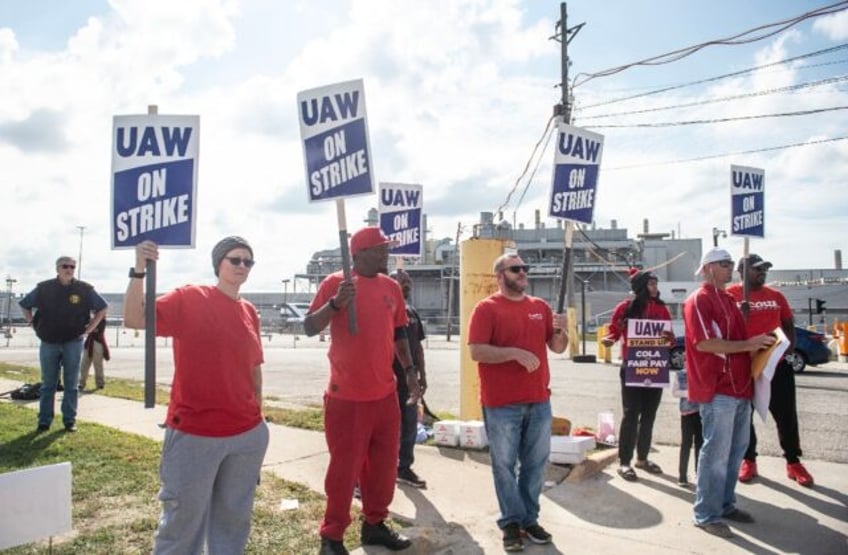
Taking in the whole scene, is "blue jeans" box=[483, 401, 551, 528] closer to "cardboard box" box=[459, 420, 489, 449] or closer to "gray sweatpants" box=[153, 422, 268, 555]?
"gray sweatpants" box=[153, 422, 268, 555]

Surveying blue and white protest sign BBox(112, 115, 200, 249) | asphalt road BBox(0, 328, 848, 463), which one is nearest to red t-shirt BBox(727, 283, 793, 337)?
asphalt road BBox(0, 328, 848, 463)

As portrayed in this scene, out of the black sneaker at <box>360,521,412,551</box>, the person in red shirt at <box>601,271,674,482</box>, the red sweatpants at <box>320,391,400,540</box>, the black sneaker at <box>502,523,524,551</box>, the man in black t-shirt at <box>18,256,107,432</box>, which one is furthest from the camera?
the man in black t-shirt at <box>18,256,107,432</box>

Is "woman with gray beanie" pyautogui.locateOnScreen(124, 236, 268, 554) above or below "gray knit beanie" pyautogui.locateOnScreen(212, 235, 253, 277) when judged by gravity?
below

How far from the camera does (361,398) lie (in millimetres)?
3959

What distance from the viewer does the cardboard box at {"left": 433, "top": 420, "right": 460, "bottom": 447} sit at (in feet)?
22.1

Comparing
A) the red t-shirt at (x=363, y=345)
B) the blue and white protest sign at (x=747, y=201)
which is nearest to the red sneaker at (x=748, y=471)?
the blue and white protest sign at (x=747, y=201)

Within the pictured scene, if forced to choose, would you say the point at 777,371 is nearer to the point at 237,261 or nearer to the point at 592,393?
the point at 237,261

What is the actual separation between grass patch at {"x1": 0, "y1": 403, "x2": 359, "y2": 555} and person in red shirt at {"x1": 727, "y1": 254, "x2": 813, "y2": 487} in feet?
12.7

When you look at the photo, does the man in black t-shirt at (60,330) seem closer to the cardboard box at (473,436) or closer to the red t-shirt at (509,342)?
the cardboard box at (473,436)

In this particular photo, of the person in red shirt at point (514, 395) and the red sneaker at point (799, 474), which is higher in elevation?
A: the person in red shirt at point (514, 395)

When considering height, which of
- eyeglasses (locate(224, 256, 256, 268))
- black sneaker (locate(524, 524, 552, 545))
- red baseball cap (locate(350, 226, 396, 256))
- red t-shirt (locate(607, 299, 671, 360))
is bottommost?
black sneaker (locate(524, 524, 552, 545))

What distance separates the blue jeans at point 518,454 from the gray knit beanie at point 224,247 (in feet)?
6.61

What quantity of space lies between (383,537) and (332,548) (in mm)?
365

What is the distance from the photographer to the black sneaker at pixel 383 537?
157 inches
